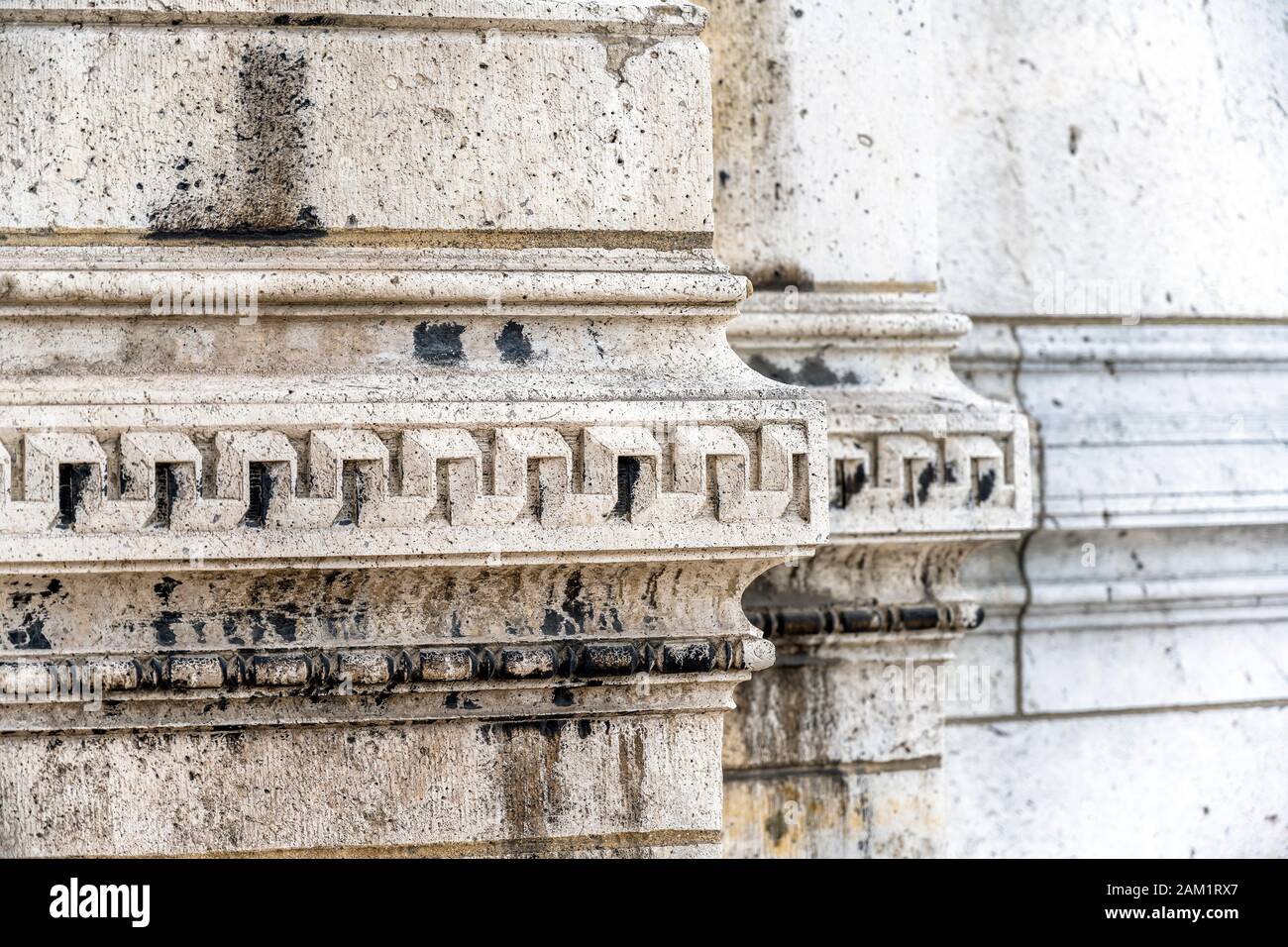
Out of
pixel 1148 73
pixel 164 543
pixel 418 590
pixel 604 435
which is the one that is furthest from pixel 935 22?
pixel 164 543

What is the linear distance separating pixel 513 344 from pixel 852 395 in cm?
74

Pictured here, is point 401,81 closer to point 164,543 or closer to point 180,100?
point 180,100

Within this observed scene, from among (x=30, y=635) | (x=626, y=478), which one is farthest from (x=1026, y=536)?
(x=30, y=635)

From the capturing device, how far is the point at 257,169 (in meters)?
1.97

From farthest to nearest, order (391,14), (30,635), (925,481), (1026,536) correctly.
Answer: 1. (1026,536)
2. (925,481)
3. (391,14)
4. (30,635)

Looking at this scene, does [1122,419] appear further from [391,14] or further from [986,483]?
[391,14]

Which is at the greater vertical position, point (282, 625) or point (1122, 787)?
point (282, 625)

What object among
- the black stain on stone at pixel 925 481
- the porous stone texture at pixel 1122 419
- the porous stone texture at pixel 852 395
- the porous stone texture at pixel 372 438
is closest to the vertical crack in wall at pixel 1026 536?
the porous stone texture at pixel 1122 419

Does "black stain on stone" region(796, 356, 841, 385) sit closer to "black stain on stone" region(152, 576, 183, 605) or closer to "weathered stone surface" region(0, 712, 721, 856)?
"weathered stone surface" region(0, 712, 721, 856)

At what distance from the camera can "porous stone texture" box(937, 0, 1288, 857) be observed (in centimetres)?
289

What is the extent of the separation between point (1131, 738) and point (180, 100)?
2188 millimetres

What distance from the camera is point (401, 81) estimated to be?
6.56ft

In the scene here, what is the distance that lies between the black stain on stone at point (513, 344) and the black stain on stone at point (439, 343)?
0.18 ft

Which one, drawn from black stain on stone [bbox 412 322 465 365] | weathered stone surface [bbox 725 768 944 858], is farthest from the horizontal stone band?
weathered stone surface [bbox 725 768 944 858]
